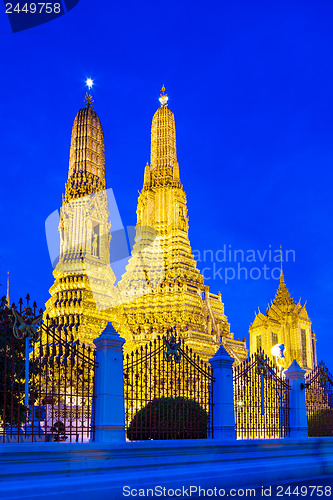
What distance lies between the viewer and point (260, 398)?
49.9 feet

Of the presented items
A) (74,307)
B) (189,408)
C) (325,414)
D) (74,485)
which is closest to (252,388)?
(189,408)

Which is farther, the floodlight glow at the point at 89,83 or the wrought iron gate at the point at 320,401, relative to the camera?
the floodlight glow at the point at 89,83

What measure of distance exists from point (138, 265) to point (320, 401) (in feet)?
108

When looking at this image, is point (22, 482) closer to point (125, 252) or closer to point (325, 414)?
point (325, 414)

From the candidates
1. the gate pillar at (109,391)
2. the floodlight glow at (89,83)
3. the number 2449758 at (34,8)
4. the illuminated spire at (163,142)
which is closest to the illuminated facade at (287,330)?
the illuminated spire at (163,142)

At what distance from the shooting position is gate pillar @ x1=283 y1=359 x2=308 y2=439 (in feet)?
51.2

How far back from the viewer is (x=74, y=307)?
40.7 m

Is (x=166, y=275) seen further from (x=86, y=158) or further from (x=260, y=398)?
(x=260, y=398)

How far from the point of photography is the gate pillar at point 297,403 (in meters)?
15.6

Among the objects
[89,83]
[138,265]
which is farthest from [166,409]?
[89,83]

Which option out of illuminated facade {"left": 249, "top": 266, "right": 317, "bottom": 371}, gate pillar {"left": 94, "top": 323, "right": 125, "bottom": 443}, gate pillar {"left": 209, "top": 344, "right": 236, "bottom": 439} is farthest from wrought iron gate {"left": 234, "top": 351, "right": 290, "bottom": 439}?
illuminated facade {"left": 249, "top": 266, "right": 317, "bottom": 371}

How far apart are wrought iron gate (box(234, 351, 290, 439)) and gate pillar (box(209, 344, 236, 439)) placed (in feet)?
3.50

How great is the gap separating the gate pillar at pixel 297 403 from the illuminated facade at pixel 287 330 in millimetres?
46443

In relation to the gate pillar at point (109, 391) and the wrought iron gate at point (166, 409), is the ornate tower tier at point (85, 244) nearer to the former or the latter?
the wrought iron gate at point (166, 409)
